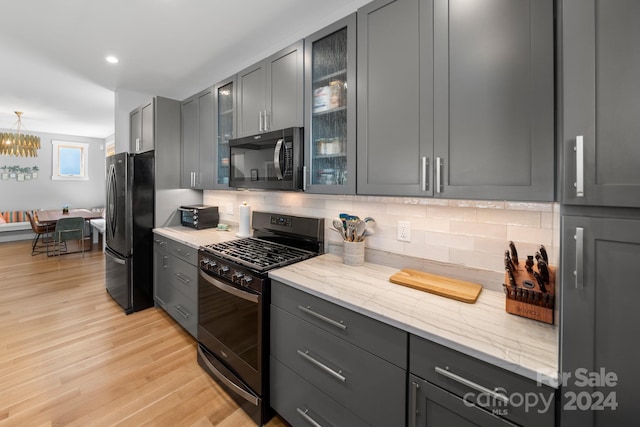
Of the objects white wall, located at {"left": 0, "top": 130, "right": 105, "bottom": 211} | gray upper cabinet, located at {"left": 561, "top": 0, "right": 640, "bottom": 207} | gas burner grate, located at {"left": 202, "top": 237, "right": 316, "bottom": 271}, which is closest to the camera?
gray upper cabinet, located at {"left": 561, "top": 0, "right": 640, "bottom": 207}

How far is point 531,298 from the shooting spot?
107 cm

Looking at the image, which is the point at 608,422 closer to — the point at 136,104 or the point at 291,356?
the point at 291,356

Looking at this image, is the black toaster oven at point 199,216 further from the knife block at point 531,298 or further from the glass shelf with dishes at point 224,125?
the knife block at point 531,298

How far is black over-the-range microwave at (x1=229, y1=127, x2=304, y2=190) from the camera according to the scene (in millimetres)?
1871

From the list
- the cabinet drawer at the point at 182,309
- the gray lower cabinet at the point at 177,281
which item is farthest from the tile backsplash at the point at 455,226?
the cabinet drawer at the point at 182,309

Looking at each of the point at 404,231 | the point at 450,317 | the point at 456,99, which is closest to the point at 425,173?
the point at 456,99

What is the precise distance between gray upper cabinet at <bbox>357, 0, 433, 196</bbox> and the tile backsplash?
0.19 meters

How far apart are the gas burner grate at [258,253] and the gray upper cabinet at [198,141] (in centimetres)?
91

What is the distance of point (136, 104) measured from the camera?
3.82 m

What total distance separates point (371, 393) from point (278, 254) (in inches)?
42.0

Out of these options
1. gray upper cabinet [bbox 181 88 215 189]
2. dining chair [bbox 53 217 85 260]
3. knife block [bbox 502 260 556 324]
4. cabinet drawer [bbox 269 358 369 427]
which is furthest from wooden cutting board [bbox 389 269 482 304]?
dining chair [bbox 53 217 85 260]

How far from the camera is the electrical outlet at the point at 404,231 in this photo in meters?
1.71

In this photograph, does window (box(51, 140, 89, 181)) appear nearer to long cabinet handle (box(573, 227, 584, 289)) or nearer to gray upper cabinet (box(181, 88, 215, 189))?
gray upper cabinet (box(181, 88, 215, 189))

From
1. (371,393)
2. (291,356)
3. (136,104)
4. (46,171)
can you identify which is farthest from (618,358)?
(46,171)
